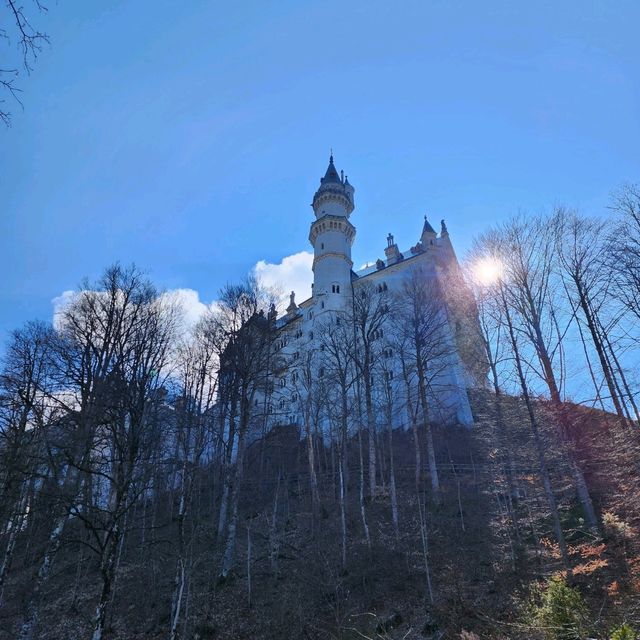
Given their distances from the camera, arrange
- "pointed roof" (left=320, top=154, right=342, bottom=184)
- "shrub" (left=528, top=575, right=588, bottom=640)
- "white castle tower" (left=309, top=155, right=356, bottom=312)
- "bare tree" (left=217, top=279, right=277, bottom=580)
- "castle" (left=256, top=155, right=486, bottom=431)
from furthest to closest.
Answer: "pointed roof" (left=320, top=154, right=342, bottom=184)
"white castle tower" (left=309, top=155, right=356, bottom=312)
"castle" (left=256, top=155, right=486, bottom=431)
"bare tree" (left=217, top=279, right=277, bottom=580)
"shrub" (left=528, top=575, right=588, bottom=640)

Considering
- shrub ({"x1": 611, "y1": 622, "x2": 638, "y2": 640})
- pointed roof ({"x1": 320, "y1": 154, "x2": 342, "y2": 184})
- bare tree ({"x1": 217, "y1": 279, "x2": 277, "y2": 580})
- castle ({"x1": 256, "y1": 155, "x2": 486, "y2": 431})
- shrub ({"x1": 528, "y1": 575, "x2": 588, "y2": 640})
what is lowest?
shrub ({"x1": 611, "y1": 622, "x2": 638, "y2": 640})

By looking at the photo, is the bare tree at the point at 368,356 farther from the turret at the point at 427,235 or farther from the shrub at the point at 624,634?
Result: the turret at the point at 427,235

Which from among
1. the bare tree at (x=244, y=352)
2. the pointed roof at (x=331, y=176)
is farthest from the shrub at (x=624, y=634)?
the pointed roof at (x=331, y=176)

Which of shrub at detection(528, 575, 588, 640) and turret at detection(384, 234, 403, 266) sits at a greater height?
turret at detection(384, 234, 403, 266)

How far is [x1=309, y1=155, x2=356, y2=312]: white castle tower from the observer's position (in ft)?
Result: 167

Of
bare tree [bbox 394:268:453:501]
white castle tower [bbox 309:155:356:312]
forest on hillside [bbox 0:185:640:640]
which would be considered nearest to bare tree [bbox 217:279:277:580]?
forest on hillside [bbox 0:185:640:640]

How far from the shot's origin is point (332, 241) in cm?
5397

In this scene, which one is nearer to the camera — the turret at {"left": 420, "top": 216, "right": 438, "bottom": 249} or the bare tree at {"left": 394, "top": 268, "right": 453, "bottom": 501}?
the bare tree at {"left": 394, "top": 268, "right": 453, "bottom": 501}

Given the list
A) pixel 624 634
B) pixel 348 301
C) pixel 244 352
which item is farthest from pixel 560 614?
pixel 348 301

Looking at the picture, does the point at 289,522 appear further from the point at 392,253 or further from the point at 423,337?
the point at 392,253

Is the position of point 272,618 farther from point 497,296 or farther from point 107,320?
point 497,296

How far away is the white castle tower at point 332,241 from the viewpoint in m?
50.8

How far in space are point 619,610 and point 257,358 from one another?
15.0 m

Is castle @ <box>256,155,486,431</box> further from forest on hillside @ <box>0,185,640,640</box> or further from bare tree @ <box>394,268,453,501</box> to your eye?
forest on hillside @ <box>0,185,640,640</box>
